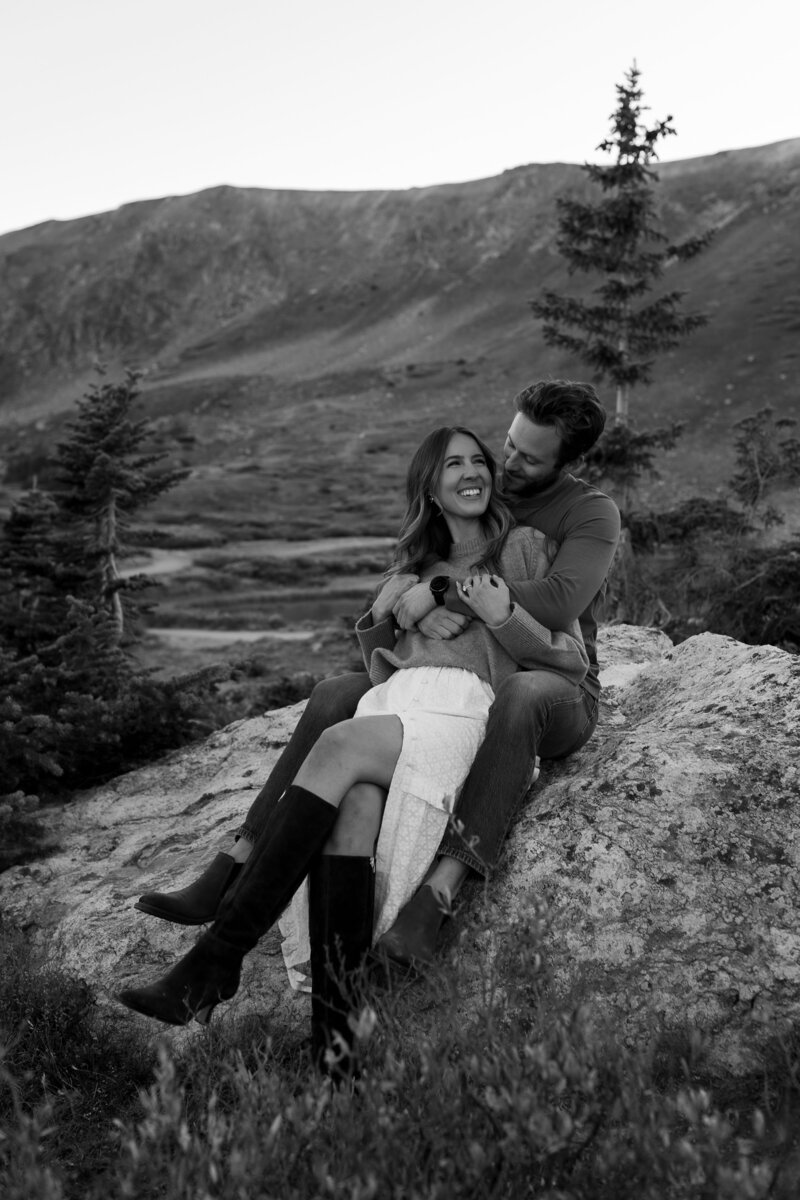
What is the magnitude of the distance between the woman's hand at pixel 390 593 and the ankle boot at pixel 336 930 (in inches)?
50.0

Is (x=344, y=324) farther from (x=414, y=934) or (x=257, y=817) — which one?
(x=414, y=934)

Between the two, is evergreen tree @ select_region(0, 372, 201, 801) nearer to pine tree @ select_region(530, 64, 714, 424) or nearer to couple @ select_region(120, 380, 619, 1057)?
couple @ select_region(120, 380, 619, 1057)

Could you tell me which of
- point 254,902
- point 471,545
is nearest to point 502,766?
point 254,902

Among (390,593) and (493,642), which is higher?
(390,593)

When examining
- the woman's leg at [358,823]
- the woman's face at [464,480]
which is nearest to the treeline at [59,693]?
the woman's leg at [358,823]

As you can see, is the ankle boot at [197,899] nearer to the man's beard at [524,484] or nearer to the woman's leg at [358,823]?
the woman's leg at [358,823]

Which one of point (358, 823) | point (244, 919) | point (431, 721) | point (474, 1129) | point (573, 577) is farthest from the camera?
point (573, 577)

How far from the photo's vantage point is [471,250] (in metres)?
112

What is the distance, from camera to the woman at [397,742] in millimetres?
3359

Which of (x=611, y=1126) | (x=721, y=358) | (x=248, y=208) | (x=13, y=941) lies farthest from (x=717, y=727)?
(x=248, y=208)

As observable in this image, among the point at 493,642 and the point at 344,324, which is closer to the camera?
the point at 493,642

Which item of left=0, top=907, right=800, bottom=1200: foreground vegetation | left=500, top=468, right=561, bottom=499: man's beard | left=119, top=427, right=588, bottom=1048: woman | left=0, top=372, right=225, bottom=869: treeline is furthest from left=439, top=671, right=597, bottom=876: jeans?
left=0, top=372, right=225, bottom=869: treeline

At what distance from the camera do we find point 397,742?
147 inches

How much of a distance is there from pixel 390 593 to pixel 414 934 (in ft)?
5.22
